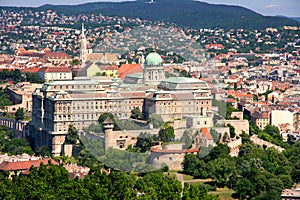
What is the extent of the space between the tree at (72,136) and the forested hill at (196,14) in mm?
66883

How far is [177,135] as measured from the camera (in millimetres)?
29141

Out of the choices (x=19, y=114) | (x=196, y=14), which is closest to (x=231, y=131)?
(x=19, y=114)

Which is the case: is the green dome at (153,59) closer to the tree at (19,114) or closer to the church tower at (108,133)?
the church tower at (108,133)

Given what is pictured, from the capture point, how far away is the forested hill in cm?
10662

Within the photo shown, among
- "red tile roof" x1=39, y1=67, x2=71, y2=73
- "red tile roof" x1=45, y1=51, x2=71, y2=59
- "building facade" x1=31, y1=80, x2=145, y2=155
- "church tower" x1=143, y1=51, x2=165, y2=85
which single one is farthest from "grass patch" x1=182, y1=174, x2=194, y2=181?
"red tile roof" x1=45, y1=51, x2=71, y2=59

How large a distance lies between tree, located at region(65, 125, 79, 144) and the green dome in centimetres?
323

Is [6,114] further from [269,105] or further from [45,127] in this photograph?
[269,105]

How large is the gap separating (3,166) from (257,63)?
47.1 metres

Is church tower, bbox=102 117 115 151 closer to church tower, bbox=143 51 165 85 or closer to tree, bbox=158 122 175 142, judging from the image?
tree, bbox=158 122 175 142

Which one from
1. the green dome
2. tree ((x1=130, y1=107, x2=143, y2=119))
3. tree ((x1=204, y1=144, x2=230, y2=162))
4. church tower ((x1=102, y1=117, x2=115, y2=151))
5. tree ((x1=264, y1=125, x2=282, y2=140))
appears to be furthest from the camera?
tree ((x1=264, y1=125, x2=282, y2=140))

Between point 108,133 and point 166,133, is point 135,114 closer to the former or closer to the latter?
point 108,133

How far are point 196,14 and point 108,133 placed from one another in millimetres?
86191

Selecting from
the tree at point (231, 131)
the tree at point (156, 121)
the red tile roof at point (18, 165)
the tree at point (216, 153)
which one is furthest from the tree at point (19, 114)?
the tree at point (216, 153)

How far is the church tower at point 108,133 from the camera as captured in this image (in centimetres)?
3016
